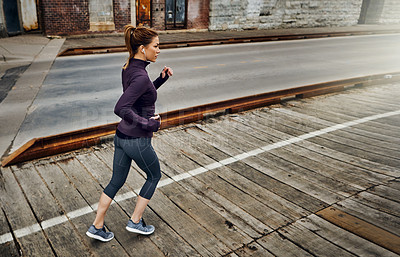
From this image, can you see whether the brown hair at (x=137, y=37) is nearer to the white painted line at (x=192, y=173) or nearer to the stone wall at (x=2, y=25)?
the white painted line at (x=192, y=173)

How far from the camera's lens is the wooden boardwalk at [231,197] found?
341cm

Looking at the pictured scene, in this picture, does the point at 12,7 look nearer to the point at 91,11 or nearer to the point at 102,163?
the point at 91,11

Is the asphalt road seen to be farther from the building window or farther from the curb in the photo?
the building window

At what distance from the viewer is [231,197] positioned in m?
4.26

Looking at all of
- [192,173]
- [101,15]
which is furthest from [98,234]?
[101,15]

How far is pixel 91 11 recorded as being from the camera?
19375 millimetres

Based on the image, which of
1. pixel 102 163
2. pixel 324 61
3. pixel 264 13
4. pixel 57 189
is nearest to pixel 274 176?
pixel 102 163

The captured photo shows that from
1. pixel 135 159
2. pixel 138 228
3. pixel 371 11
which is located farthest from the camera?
pixel 371 11

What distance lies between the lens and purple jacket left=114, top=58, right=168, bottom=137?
299 cm

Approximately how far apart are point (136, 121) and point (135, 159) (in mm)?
412

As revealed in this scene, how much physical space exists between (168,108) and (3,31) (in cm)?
1377

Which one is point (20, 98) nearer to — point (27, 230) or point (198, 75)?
point (198, 75)

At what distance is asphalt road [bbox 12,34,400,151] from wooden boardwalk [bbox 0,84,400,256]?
2.18m

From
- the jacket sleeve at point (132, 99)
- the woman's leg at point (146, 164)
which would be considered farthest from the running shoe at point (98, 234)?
the jacket sleeve at point (132, 99)
